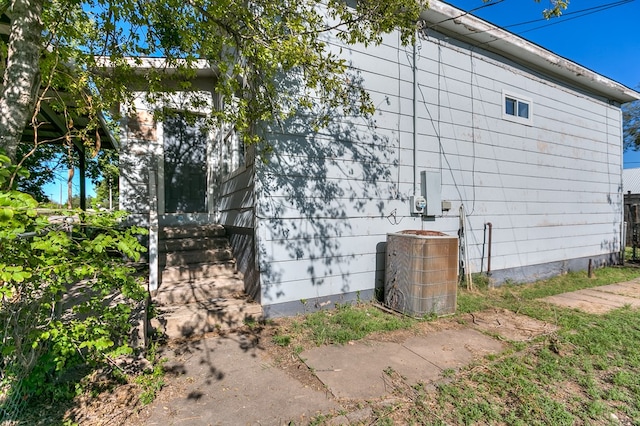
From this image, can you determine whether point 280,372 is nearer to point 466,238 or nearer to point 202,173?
point 466,238

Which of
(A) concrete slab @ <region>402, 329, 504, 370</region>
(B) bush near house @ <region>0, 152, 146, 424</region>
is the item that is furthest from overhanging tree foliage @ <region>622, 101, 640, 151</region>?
(B) bush near house @ <region>0, 152, 146, 424</region>

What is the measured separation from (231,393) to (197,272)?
2387 mm

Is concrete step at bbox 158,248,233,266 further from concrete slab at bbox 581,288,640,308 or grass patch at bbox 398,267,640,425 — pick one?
concrete slab at bbox 581,288,640,308

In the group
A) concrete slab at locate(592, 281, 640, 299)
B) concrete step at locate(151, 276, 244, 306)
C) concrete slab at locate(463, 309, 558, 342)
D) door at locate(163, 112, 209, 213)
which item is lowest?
concrete slab at locate(592, 281, 640, 299)

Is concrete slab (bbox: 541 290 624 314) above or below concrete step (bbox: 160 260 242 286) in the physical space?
below

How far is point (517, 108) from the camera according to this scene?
617cm

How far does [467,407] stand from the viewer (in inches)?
86.8

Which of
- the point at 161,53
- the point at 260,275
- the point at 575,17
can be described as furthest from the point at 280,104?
the point at 575,17

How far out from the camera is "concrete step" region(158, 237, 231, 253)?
475cm

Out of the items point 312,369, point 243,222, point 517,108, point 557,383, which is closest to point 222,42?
point 243,222

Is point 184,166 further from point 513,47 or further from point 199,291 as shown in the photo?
point 513,47

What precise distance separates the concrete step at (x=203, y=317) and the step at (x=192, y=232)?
5.47ft

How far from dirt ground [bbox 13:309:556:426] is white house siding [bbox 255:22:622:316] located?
2.54 feet

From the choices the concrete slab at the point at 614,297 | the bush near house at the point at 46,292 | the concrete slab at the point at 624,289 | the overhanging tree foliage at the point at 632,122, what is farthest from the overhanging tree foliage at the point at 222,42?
the overhanging tree foliage at the point at 632,122
